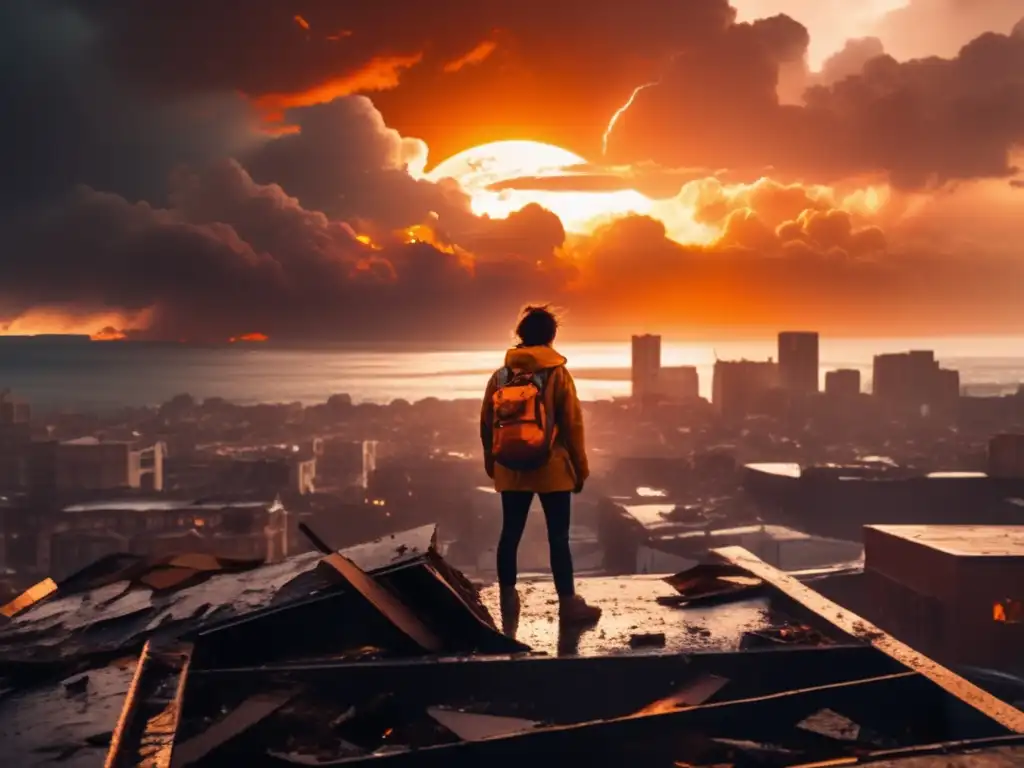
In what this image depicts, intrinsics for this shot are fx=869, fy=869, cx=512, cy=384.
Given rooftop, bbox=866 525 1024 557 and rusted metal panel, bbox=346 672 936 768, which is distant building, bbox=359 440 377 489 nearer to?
rooftop, bbox=866 525 1024 557

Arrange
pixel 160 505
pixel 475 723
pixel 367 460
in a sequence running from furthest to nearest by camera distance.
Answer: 1. pixel 367 460
2. pixel 160 505
3. pixel 475 723

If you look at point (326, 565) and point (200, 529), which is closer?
point (326, 565)

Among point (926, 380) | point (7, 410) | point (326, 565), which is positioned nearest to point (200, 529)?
point (326, 565)

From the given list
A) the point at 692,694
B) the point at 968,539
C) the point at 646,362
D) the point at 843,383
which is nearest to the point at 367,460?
the point at 646,362

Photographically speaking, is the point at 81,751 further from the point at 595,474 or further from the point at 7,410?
the point at 7,410

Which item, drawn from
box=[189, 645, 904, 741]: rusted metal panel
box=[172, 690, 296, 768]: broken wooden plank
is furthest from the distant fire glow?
box=[172, 690, 296, 768]: broken wooden plank

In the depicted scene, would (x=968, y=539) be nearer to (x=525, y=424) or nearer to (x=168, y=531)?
(x=525, y=424)

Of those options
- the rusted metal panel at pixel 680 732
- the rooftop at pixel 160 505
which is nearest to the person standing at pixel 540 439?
the rusted metal panel at pixel 680 732
